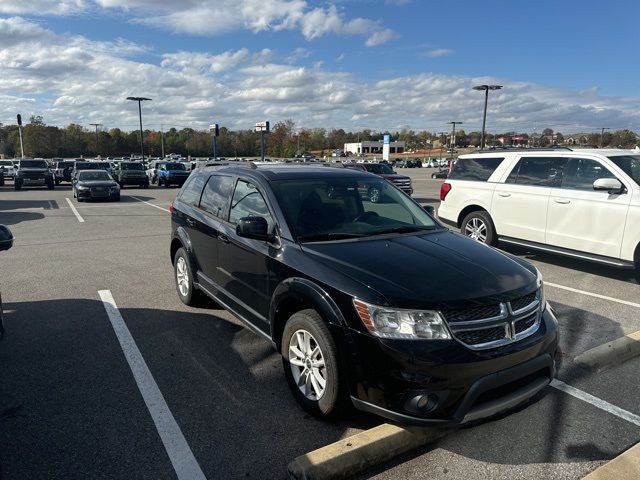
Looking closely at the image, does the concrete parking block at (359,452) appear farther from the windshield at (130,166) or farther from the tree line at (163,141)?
the tree line at (163,141)

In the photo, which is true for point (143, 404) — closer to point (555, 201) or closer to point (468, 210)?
point (555, 201)

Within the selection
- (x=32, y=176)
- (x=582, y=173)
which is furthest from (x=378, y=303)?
(x=32, y=176)

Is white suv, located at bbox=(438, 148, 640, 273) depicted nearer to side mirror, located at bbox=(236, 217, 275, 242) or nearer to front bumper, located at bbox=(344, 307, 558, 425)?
front bumper, located at bbox=(344, 307, 558, 425)

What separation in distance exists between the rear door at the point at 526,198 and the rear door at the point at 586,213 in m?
0.16

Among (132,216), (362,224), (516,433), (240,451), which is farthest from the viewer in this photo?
(132,216)

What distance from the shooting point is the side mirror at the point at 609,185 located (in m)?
6.40

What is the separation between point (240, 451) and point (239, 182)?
2476 millimetres

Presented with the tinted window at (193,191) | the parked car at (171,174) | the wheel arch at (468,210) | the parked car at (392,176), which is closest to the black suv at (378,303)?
the tinted window at (193,191)

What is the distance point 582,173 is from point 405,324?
5.82m

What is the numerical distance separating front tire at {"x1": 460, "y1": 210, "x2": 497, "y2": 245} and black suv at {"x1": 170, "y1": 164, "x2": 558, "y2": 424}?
446cm

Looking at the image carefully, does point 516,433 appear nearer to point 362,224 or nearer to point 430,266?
point 430,266

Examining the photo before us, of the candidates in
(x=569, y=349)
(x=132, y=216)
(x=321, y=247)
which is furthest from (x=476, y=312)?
(x=132, y=216)

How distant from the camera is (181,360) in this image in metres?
4.20

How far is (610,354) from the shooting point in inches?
161
